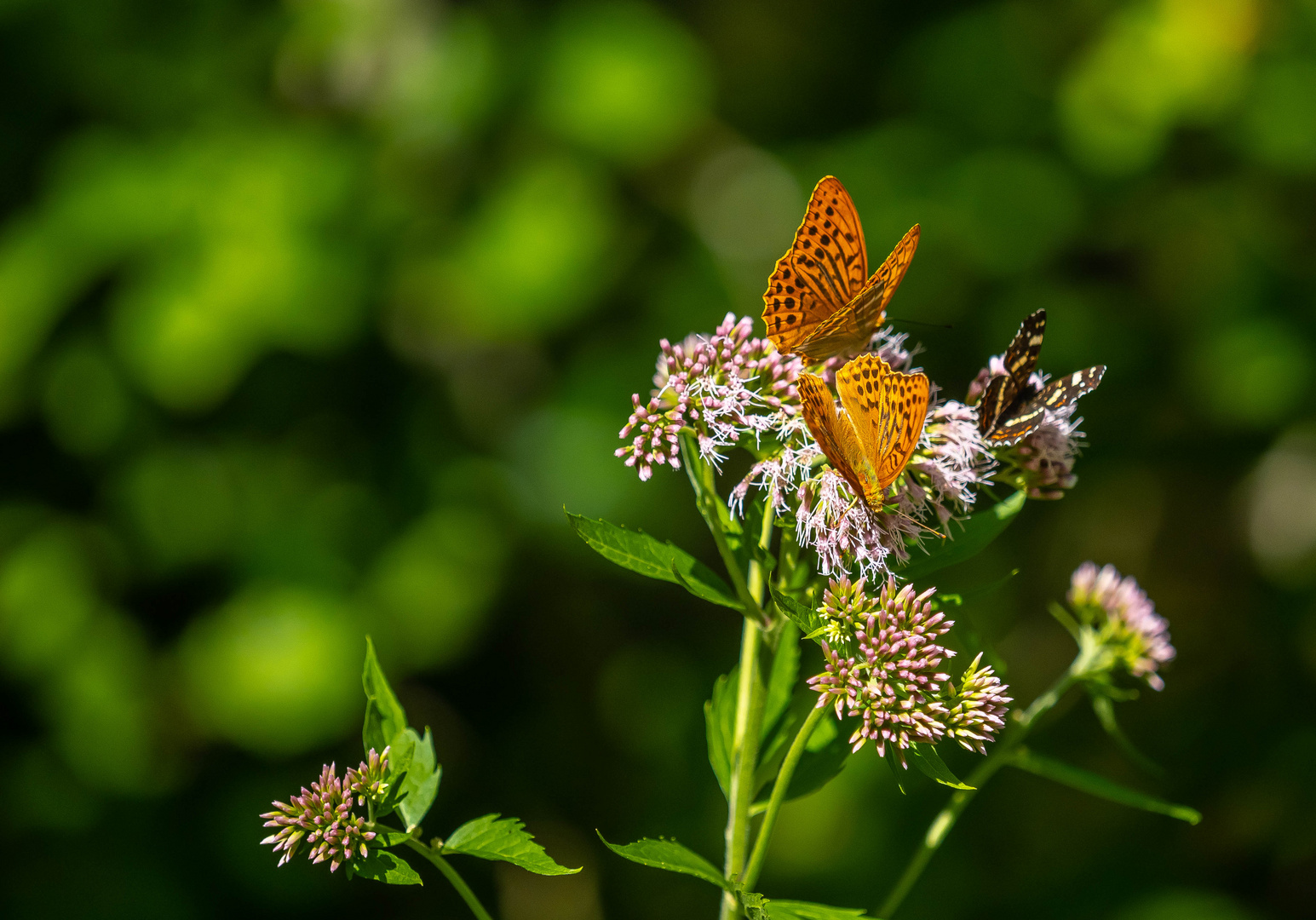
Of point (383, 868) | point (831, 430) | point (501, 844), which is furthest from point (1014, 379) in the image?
point (383, 868)

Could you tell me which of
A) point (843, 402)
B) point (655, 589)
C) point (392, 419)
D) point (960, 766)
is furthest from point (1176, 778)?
point (843, 402)

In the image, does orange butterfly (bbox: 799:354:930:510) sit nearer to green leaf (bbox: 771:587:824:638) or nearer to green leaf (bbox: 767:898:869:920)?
green leaf (bbox: 771:587:824:638)

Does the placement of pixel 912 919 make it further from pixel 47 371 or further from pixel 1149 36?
pixel 47 371

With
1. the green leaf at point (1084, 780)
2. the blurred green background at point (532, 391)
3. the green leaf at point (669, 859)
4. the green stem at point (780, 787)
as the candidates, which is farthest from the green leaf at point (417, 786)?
the blurred green background at point (532, 391)

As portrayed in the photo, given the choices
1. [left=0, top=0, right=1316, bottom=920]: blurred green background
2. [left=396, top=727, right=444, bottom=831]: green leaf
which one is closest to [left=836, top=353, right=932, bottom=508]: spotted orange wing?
[left=396, top=727, right=444, bottom=831]: green leaf

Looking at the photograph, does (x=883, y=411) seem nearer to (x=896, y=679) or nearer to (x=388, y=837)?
(x=896, y=679)
